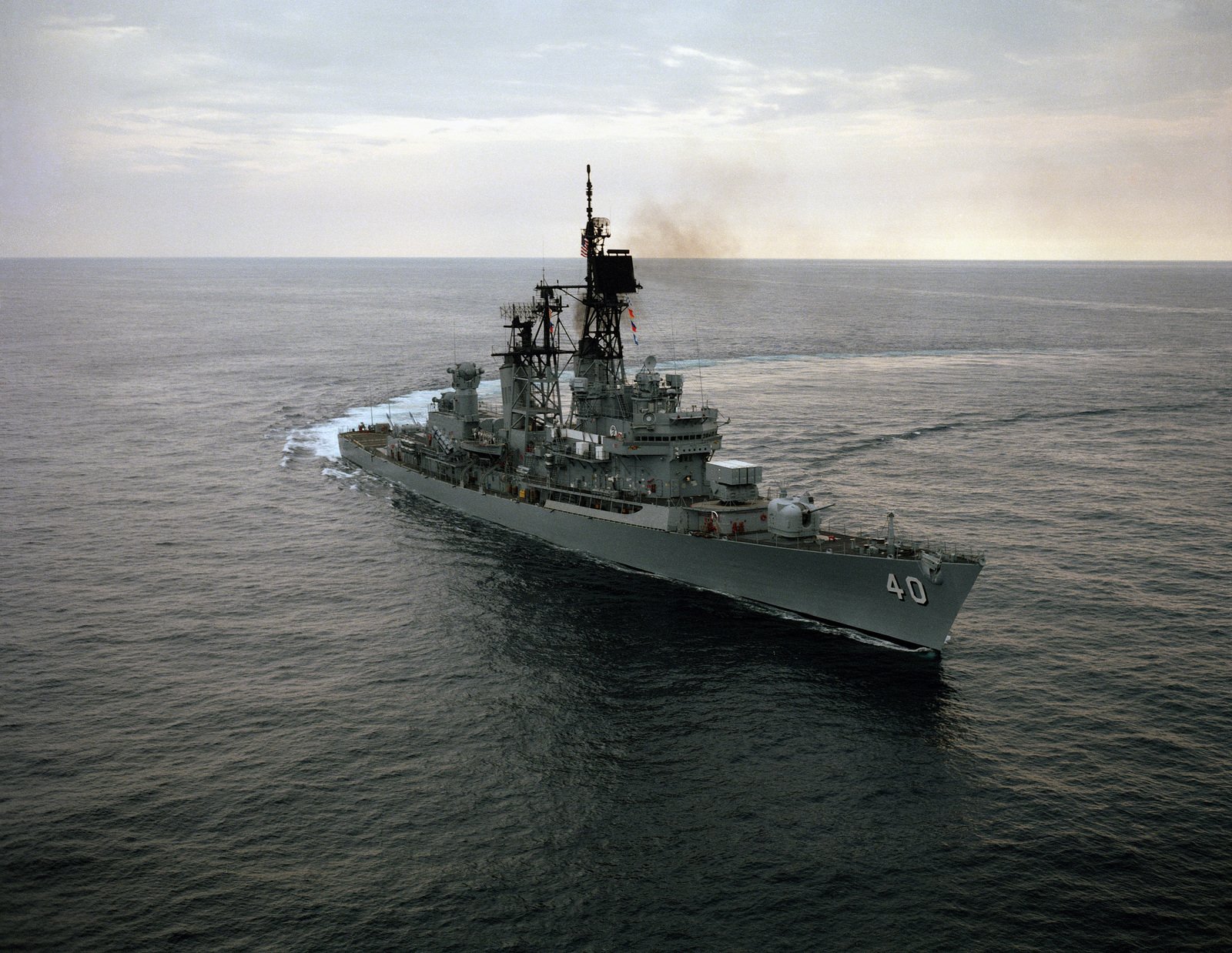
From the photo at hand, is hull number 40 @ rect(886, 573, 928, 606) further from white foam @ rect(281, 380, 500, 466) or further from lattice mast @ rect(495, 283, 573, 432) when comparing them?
white foam @ rect(281, 380, 500, 466)

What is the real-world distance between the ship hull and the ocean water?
116 centimetres

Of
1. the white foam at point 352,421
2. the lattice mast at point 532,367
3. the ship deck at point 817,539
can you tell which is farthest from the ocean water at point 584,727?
the lattice mast at point 532,367

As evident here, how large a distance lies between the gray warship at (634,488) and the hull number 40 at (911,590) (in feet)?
0.17

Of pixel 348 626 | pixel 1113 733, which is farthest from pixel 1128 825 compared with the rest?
pixel 348 626

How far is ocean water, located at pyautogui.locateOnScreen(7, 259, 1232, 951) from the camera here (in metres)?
25.0

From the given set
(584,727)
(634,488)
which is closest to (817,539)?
(634,488)

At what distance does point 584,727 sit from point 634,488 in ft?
65.2

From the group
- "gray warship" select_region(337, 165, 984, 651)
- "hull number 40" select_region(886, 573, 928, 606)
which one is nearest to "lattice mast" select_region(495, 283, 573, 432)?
"gray warship" select_region(337, 165, 984, 651)

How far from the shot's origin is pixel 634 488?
5194cm

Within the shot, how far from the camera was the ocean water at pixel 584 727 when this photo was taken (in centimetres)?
2498

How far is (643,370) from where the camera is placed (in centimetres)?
5266

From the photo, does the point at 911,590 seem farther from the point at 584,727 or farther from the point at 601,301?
the point at 601,301

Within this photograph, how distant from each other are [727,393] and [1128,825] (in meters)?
72.1

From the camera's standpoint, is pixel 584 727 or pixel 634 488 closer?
pixel 584 727
